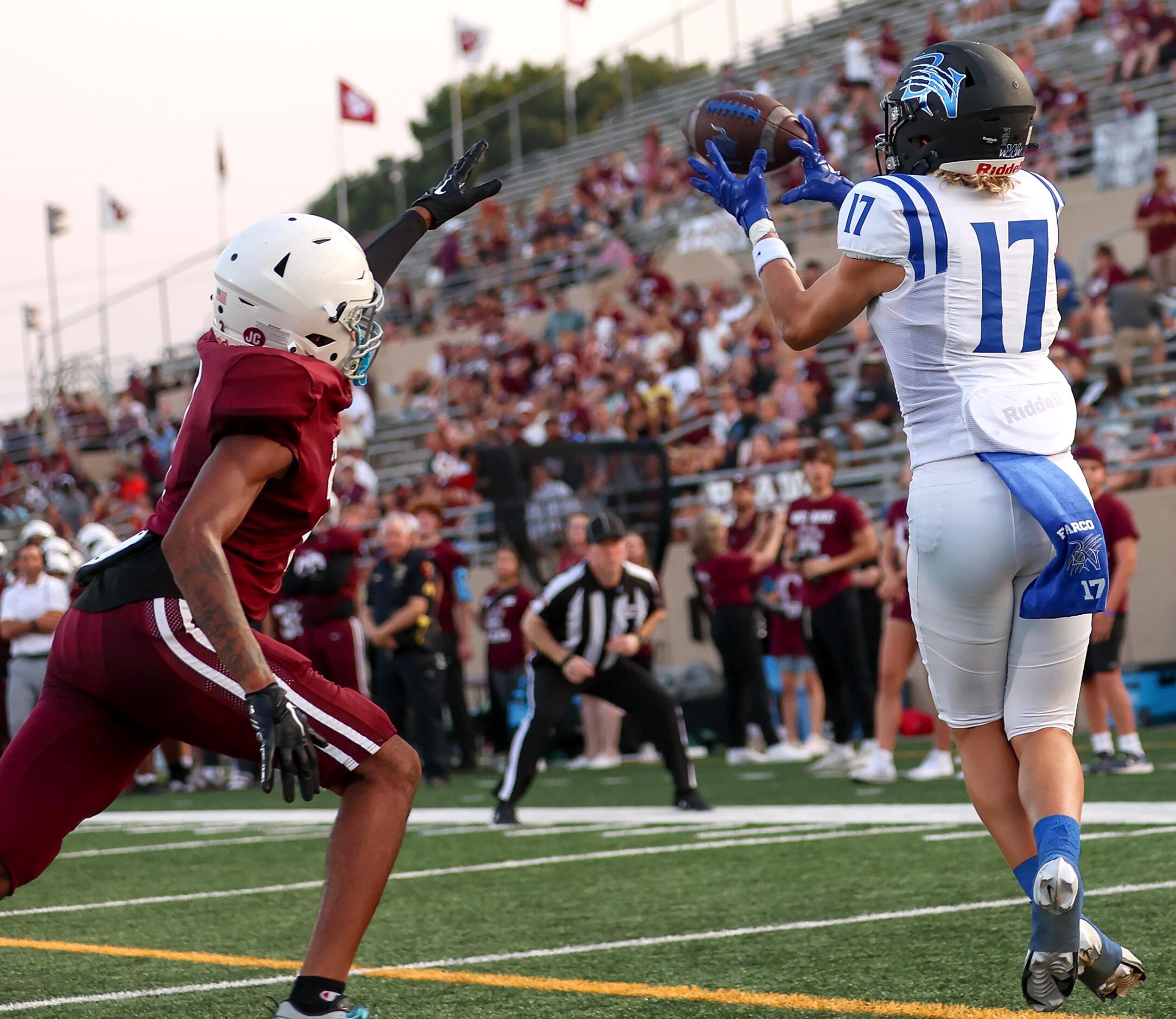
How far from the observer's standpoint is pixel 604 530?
968cm

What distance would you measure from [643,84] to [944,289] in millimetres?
34074

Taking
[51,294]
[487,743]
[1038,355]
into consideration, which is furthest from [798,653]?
[51,294]

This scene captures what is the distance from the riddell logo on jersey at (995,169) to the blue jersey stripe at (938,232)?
0.13 meters

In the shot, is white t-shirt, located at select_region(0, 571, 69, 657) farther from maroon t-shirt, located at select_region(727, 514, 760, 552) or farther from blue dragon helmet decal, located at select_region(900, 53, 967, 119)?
blue dragon helmet decal, located at select_region(900, 53, 967, 119)

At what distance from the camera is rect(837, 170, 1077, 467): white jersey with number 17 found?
3463 mm

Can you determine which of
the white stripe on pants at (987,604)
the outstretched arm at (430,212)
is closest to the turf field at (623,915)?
the white stripe on pants at (987,604)

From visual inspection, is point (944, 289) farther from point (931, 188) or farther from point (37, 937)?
point (37, 937)

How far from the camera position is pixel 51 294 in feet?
102

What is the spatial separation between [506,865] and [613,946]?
2.08m

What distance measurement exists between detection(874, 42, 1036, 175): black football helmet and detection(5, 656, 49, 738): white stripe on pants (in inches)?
356

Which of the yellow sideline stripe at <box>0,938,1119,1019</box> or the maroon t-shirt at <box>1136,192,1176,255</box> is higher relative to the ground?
the maroon t-shirt at <box>1136,192,1176,255</box>

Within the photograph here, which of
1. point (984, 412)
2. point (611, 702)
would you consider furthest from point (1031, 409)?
point (611, 702)

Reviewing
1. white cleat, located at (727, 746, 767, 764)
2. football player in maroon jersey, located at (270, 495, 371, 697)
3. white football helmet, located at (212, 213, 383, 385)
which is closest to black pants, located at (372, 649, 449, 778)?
football player in maroon jersey, located at (270, 495, 371, 697)

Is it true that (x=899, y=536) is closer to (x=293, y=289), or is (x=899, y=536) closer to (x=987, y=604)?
(x=987, y=604)
